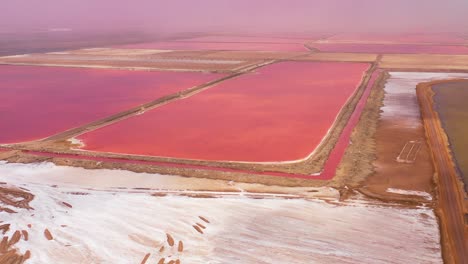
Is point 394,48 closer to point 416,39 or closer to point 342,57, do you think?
point 342,57

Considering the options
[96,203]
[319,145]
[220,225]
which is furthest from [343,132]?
[96,203]

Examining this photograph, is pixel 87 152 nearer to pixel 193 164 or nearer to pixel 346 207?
pixel 193 164

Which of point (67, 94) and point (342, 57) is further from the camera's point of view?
point (342, 57)

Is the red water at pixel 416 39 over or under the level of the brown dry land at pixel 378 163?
over

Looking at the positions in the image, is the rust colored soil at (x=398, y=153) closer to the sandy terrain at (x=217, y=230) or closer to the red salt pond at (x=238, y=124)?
the sandy terrain at (x=217, y=230)

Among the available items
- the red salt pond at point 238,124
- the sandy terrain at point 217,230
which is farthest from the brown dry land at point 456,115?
the red salt pond at point 238,124

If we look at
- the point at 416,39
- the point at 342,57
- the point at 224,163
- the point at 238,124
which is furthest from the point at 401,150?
the point at 416,39

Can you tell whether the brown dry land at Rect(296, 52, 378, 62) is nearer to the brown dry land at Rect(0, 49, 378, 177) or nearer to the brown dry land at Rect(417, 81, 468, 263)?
the brown dry land at Rect(0, 49, 378, 177)
